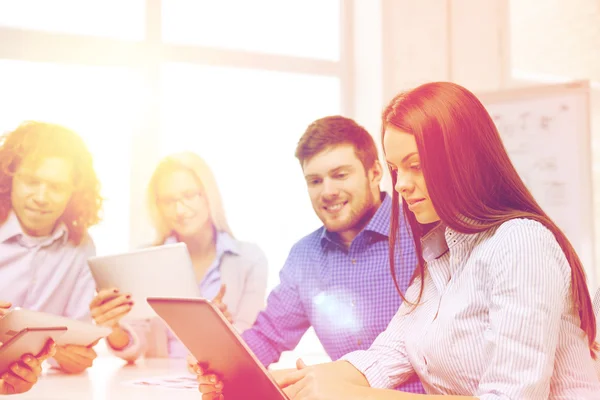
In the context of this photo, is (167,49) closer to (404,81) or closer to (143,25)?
(143,25)

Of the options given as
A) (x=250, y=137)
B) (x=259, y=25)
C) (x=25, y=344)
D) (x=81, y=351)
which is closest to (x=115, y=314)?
(x=81, y=351)

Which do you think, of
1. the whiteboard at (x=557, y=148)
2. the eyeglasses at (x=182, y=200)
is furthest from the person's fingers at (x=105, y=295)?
the whiteboard at (x=557, y=148)

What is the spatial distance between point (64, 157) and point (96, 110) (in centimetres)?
39

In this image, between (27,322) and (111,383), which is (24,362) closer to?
(27,322)

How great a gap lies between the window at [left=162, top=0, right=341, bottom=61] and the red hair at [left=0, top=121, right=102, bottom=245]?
2.66 ft

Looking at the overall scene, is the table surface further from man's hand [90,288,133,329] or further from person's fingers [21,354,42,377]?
man's hand [90,288,133,329]

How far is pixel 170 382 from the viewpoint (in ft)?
6.56

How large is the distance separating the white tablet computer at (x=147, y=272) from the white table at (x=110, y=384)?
22 cm

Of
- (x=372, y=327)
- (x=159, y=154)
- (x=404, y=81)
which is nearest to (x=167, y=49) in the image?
(x=159, y=154)

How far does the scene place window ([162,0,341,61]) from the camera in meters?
3.57

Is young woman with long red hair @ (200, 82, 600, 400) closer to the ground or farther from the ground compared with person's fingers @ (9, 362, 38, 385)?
farther from the ground

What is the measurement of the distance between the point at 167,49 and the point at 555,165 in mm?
1959

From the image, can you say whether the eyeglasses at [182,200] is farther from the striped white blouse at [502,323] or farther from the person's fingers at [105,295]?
the striped white blouse at [502,323]

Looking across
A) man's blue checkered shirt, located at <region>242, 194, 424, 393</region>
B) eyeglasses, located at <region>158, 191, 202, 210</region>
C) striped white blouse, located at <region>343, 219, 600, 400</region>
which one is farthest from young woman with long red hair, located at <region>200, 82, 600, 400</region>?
eyeglasses, located at <region>158, 191, 202, 210</region>
